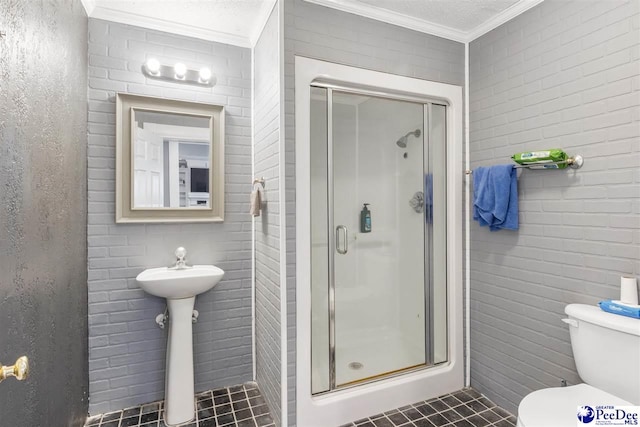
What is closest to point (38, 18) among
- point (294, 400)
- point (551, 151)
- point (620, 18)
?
point (294, 400)

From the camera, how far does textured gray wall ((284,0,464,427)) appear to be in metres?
1.84

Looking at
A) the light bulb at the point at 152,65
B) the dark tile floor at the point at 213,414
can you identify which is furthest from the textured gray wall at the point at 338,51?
the light bulb at the point at 152,65

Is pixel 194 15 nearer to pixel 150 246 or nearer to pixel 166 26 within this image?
pixel 166 26

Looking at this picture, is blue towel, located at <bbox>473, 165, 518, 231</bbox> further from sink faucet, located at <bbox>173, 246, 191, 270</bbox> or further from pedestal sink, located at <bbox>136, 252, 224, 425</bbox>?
sink faucet, located at <bbox>173, 246, 191, 270</bbox>

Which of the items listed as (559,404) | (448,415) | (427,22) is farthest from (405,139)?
(448,415)

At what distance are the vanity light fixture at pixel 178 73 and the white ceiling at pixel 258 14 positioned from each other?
240 mm

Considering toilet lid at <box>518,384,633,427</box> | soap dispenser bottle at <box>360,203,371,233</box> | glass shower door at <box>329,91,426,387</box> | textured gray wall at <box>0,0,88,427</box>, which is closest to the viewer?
textured gray wall at <box>0,0,88,427</box>

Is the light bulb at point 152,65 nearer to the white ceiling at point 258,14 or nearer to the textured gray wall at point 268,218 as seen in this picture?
the white ceiling at point 258,14

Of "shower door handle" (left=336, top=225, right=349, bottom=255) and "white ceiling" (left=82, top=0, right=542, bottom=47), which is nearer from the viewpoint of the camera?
"white ceiling" (left=82, top=0, right=542, bottom=47)

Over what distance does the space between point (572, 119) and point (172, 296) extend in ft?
7.75

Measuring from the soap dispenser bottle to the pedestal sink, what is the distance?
0.97 meters

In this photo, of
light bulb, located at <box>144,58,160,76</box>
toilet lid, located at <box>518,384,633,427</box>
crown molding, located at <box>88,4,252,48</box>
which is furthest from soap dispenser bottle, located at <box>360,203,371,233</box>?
light bulb, located at <box>144,58,160,76</box>

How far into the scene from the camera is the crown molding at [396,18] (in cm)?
195

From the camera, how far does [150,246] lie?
2.16 meters
